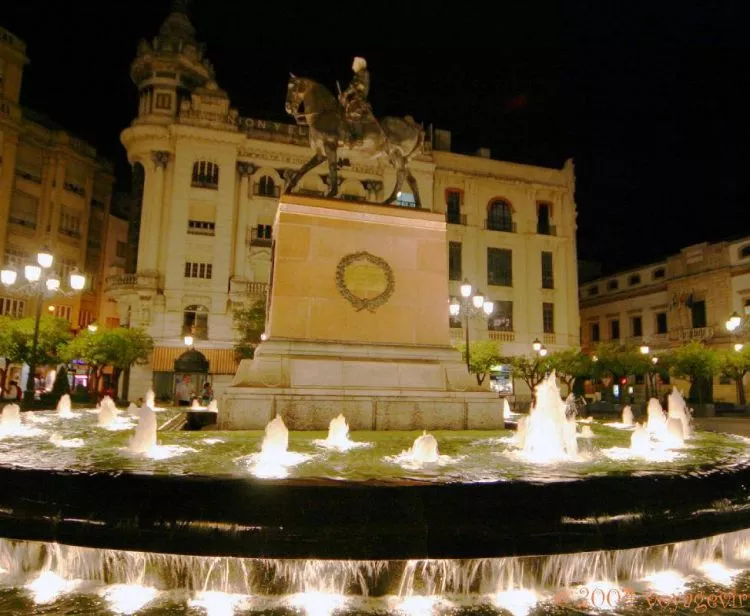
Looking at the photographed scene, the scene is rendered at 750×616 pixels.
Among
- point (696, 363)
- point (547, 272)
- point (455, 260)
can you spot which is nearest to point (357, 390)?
point (696, 363)

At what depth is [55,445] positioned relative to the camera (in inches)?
249

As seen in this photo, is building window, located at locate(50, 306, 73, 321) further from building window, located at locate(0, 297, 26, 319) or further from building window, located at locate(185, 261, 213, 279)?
building window, located at locate(185, 261, 213, 279)

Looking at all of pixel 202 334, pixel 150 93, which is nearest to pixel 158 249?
pixel 202 334

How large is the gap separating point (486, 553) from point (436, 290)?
6.49 meters

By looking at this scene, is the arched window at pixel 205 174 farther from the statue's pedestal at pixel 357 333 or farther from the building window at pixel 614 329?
the building window at pixel 614 329

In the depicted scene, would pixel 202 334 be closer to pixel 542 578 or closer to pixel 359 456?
pixel 359 456

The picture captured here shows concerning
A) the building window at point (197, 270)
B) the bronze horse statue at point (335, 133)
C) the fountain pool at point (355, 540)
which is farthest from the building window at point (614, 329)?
the fountain pool at point (355, 540)

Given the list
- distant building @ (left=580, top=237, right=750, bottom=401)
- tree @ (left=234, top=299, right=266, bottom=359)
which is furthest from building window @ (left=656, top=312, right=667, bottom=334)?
tree @ (left=234, top=299, right=266, bottom=359)

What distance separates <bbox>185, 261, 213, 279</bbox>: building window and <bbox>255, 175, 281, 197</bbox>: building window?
612 cm

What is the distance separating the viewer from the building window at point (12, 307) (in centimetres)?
3369

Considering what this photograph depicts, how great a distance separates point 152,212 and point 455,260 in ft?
67.0

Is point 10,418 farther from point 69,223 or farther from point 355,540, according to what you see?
point 69,223

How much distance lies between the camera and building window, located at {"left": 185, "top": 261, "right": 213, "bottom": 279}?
34094mm

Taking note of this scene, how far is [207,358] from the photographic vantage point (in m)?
32.8
